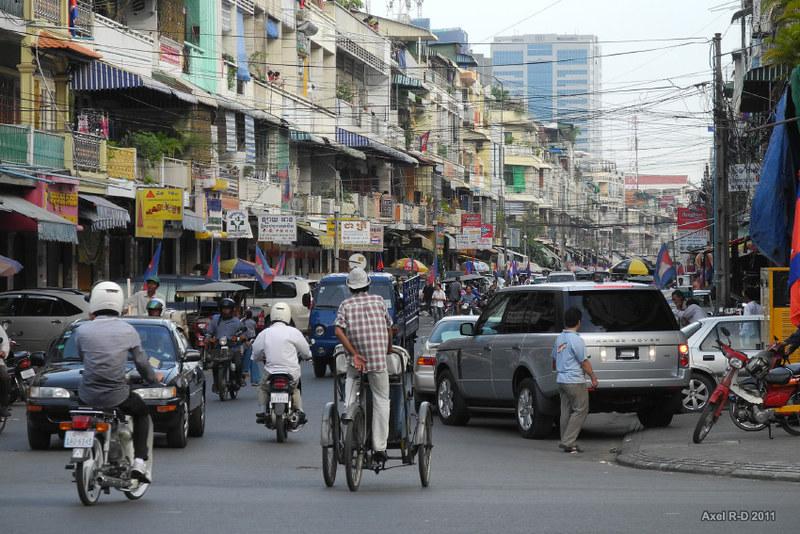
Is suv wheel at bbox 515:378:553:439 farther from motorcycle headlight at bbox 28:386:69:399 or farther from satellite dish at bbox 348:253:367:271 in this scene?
motorcycle headlight at bbox 28:386:69:399

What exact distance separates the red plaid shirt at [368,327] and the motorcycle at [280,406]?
16.3 ft

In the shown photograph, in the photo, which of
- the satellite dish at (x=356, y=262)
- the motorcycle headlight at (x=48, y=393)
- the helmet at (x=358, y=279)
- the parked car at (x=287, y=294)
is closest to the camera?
the helmet at (x=358, y=279)

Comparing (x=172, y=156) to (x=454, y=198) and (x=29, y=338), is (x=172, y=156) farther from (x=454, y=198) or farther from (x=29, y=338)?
(x=454, y=198)

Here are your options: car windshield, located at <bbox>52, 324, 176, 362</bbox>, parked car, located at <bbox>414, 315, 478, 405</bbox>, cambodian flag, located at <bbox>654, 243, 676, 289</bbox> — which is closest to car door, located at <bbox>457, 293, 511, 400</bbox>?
parked car, located at <bbox>414, 315, 478, 405</bbox>

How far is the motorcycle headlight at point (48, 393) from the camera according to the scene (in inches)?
607

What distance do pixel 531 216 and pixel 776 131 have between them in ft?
400

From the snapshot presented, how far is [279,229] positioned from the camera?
46.5 m

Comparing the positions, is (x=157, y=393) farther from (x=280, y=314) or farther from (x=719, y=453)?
(x=719, y=453)

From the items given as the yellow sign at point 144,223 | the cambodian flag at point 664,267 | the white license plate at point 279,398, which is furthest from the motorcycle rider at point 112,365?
the cambodian flag at point 664,267

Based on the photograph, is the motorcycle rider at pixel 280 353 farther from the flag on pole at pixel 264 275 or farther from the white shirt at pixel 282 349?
the flag on pole at pixel 264 275

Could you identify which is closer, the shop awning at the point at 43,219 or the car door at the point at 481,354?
the car door at the point at 481,354

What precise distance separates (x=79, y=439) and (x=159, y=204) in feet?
88.5

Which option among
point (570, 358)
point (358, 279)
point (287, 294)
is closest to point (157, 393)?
point (358, 279)

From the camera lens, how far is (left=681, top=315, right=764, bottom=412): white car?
2119 cm
